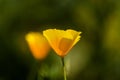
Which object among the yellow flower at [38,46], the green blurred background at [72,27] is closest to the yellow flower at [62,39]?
the yellow flower at [38,46]

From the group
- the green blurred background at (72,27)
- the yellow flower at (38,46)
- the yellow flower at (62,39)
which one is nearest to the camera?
the yellow flower at (62,39)

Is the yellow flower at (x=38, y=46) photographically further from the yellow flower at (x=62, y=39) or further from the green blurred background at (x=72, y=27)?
the green blurred background at (x=72, y=27)

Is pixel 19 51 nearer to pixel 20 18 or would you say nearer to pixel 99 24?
pixel 20 18

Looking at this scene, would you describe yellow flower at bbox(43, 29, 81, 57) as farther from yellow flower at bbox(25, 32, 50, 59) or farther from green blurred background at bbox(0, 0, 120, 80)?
green blurred background at bbox(0, 0, 120, 80)

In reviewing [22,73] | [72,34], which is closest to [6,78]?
[22,73]

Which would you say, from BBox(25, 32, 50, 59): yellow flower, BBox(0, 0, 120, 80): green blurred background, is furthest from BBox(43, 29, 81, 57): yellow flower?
BBox(0, 0, 120, 80): green blurred background

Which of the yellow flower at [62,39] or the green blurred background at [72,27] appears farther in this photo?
the green blurred background at [72,27]

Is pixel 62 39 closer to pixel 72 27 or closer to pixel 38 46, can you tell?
pixel 38 46

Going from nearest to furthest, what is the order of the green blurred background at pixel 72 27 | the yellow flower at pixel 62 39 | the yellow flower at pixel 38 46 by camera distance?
the yellow flower at pixel 62 39 < the yellow flower at pixel 38 46 < the green blurred background at pixel 72 27

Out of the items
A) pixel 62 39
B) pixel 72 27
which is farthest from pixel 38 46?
pixel 72 27
